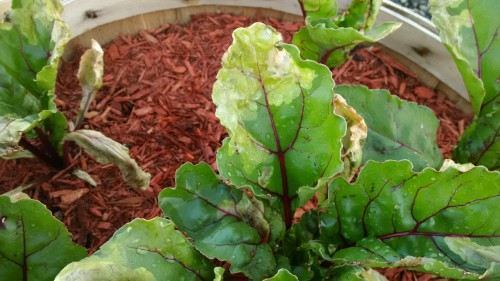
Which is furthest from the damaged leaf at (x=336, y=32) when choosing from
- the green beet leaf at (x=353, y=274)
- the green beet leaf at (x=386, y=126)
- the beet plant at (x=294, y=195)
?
the green beet leaf at (x=353, y=274)

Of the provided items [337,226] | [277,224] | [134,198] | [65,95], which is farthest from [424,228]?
[65,95]

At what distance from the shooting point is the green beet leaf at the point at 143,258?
996 mm

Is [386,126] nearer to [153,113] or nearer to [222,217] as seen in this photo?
[222,217]

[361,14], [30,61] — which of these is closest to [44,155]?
[30,61]

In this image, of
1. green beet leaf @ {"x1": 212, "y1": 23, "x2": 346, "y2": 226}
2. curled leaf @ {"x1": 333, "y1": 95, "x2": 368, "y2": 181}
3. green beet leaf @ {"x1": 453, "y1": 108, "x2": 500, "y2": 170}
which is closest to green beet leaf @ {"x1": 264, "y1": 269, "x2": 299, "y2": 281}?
green beet leaf @ {"x1": 212, "y1": 23, "x2": 346, "y2": 226}

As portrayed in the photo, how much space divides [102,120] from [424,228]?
1092mm

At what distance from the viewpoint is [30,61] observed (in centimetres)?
147

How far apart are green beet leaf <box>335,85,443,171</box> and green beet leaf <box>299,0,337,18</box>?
23cm

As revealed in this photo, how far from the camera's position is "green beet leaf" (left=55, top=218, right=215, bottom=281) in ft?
3.27

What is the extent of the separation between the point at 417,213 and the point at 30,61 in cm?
110

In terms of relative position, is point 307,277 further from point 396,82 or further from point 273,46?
point 396,82

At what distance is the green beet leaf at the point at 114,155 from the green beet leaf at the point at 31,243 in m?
0.28

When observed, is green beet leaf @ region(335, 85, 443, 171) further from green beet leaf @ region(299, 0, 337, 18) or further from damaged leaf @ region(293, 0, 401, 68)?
green beet leaf @ region(299, 0, 337, 18)

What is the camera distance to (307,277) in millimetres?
1233
